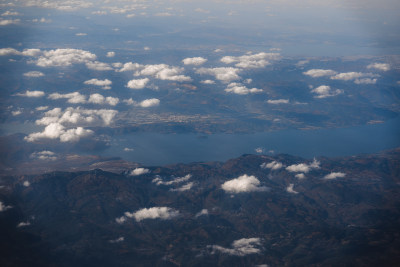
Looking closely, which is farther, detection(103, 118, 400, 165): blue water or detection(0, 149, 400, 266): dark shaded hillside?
detection(103, 118, 400, 165): blue water

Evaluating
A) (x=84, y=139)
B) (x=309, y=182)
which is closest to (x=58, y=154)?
(x=84, y=139)

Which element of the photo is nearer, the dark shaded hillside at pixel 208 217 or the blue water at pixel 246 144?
the dark shaded hillside at pixel 208 217

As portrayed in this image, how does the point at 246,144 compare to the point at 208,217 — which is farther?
the point at 246,144

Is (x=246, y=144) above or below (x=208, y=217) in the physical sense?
below
